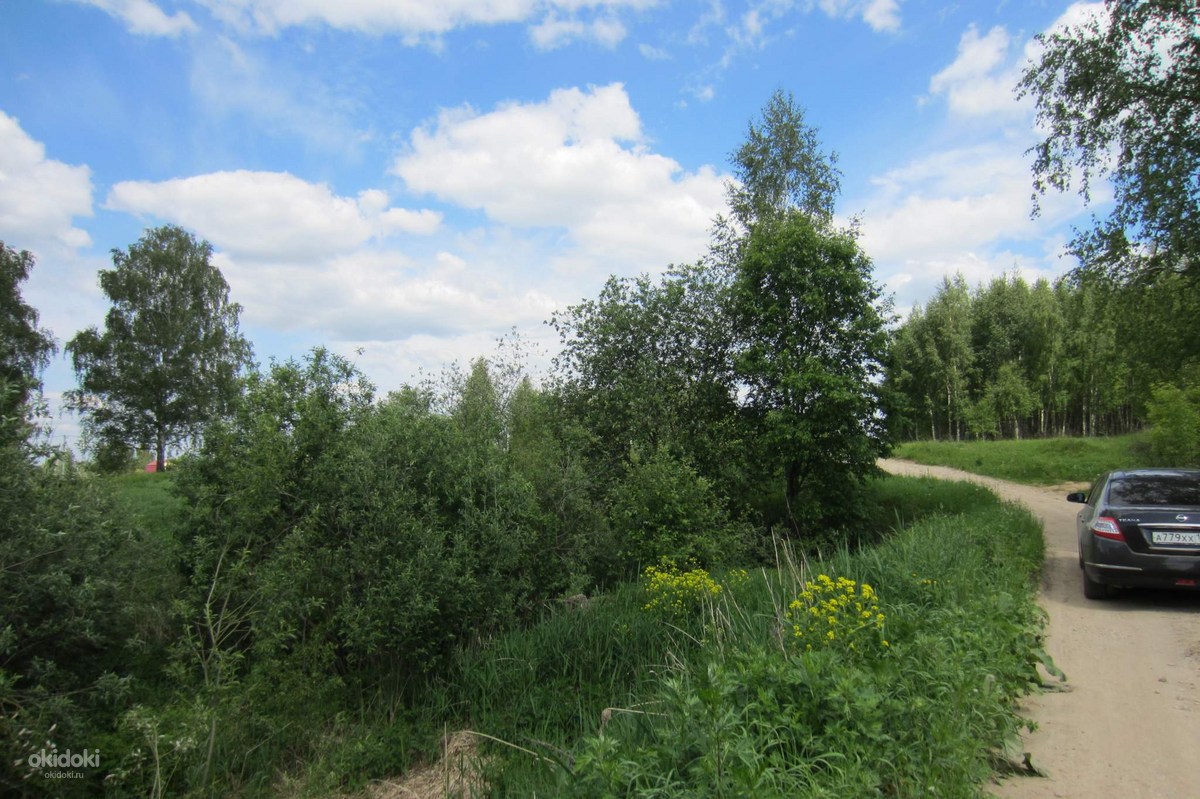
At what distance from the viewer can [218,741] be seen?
892cm

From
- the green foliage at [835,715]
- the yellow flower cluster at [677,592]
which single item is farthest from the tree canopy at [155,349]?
the green foliage at [835,715]

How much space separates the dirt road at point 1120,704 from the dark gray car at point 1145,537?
0.39m

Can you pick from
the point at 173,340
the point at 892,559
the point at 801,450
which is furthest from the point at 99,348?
the point at 892,559

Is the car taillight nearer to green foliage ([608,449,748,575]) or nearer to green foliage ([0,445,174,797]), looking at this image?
green foliage ([608,449,748,575])

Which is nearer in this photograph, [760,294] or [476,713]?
[476,713]

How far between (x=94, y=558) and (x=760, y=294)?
1646 cm

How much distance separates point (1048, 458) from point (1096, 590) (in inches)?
876

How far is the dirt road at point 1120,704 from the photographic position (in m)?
4.11

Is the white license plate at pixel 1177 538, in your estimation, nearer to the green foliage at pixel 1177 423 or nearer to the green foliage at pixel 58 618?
the green foliage at pixel 58 618

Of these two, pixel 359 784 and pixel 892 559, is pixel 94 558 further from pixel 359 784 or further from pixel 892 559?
pixel 892 559

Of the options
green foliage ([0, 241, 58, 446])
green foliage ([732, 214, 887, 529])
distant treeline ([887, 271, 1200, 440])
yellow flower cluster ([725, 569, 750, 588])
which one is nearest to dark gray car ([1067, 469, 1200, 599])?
yellow flower cluster ([725, 569, 750, 588])

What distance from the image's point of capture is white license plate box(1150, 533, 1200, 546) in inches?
312

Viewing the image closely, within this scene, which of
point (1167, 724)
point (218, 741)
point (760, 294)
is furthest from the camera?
point (760, 294)

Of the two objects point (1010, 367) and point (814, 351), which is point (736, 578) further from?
point (1010, 367)
